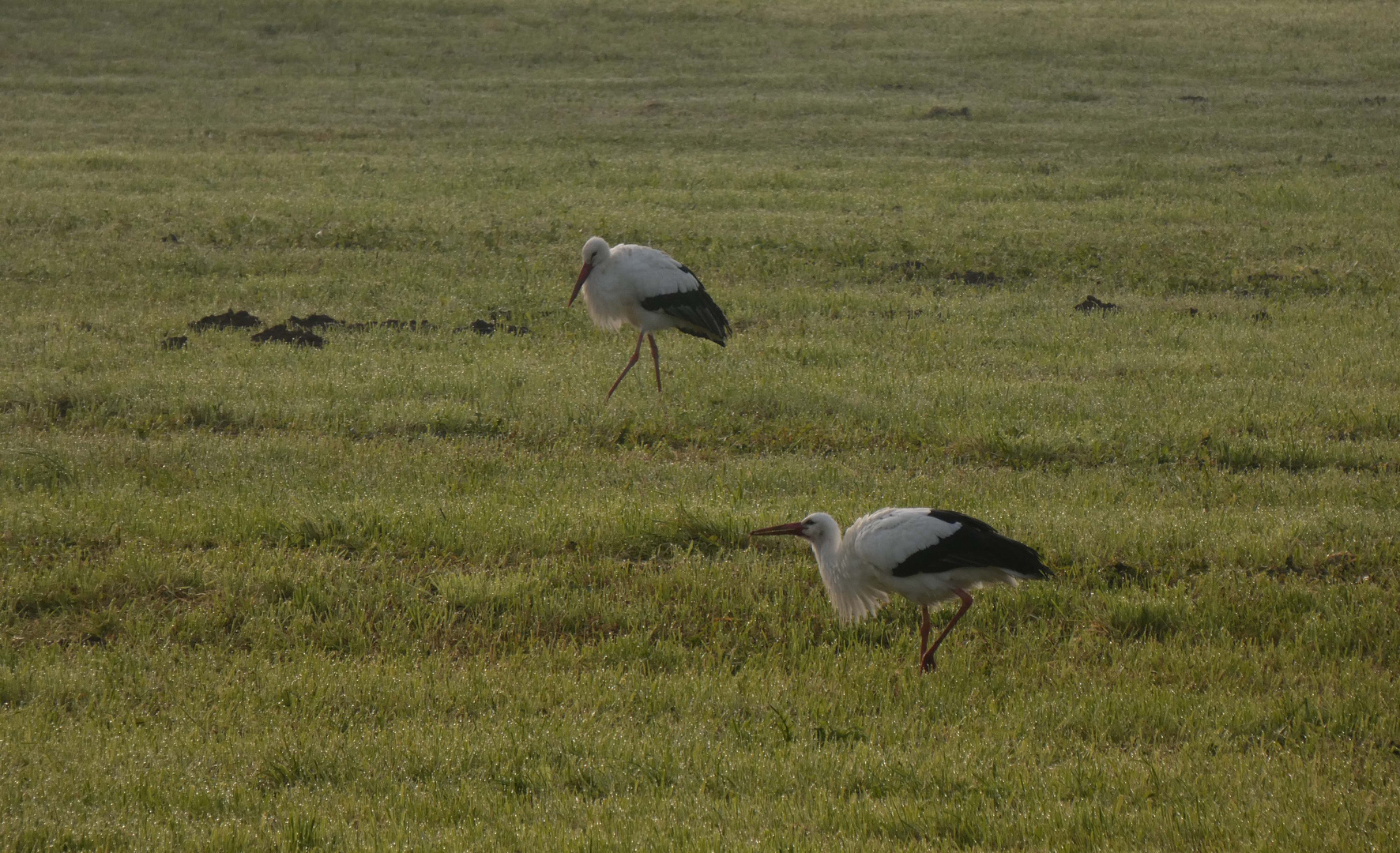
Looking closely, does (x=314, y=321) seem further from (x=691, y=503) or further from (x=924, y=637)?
(x=924, y=637)

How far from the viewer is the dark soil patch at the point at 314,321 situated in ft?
44.1

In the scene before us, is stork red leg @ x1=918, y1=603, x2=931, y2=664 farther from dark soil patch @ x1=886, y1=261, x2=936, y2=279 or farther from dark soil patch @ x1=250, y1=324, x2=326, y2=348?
dark soil patch @ x1=886, y1=261, x2=936, y2=279

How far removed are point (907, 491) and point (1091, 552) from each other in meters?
1.48

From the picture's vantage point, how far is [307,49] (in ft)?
116

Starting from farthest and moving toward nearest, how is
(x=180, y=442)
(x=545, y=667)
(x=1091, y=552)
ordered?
(x=180, y=442) < (x=1091, y=552) < (x=545, y=667)

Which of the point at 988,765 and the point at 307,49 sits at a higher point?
the point at 307,49

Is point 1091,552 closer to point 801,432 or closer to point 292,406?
point 801,432

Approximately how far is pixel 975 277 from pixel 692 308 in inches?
208

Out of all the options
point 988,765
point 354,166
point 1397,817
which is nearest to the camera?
point 1397,817

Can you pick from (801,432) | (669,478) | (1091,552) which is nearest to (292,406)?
(669,478)

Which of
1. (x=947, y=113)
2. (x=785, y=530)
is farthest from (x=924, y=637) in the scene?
(x=947, y=113)

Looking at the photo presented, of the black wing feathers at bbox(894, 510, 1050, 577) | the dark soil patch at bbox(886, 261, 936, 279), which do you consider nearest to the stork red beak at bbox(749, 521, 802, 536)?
the black wing feathers at bbox(894, 510, 1050, 577)

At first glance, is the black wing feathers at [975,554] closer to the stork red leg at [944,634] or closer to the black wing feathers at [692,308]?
the stork red leg at [944,634]

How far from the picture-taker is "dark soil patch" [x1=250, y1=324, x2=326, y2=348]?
12797 mm
